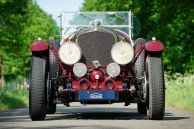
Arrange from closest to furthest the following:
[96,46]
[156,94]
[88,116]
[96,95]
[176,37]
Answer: [156,94] < [96,95] < [96,46] < [88,116] < [176,37]

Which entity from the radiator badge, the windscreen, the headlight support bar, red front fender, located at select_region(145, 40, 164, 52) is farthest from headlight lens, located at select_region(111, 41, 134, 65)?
the windscreen

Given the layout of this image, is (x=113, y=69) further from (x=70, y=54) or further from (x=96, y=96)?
(x=70, y=54)

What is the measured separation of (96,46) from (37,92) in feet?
5.28

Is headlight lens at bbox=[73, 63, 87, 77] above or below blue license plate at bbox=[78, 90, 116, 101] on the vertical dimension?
above

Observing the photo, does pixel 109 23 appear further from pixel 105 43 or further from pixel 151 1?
pixel 151 1

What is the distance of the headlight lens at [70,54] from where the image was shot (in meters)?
12.3

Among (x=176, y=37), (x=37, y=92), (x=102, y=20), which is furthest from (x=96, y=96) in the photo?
(x=176, y=37)

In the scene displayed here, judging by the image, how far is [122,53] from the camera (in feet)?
40.7

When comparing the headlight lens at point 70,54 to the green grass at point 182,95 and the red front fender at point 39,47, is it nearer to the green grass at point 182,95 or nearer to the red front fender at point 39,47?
the red front fender at point 39,47

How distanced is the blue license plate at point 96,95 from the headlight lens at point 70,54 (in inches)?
23.5

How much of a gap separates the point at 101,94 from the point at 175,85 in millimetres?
14009

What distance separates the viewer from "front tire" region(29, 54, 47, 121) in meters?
12.2

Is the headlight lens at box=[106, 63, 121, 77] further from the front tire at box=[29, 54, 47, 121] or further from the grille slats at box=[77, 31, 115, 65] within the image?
the front tire at box=[29, 54, 47, 121]

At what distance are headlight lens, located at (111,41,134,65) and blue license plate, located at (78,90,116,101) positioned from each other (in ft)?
1.91
